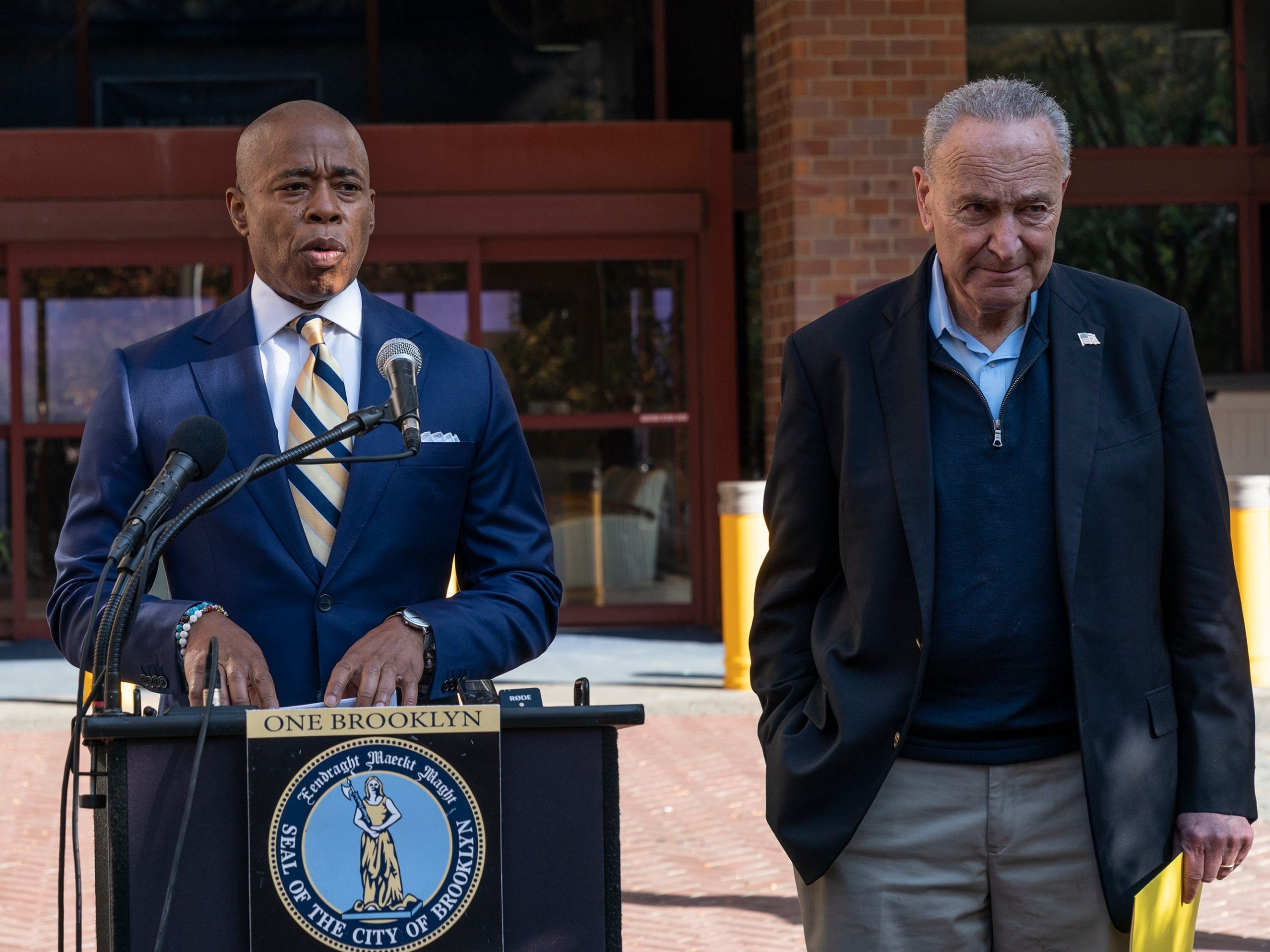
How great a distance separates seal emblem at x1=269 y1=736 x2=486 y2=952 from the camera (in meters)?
2.22

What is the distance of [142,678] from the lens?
105 inches

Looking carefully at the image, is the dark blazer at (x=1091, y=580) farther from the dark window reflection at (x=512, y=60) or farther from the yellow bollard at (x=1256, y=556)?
the dark window reflection at (x=512, y=60)

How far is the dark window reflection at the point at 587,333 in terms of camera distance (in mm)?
11492

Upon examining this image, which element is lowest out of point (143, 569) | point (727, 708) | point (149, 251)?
point (727, 708)

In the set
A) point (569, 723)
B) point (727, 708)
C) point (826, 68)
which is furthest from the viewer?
point (826, 68)

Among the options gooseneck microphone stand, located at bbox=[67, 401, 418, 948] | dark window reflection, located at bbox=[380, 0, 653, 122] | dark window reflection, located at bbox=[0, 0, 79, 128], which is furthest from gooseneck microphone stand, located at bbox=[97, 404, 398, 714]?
dark window reflection, located at bbox=[0, 0, 79, 128]

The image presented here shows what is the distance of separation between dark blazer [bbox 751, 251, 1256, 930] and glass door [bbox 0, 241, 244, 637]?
9054 mm

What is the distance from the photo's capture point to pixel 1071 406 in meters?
2.80

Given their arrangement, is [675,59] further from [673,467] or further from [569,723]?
[569,723]

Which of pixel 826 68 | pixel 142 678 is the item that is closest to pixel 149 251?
pixel 826 68

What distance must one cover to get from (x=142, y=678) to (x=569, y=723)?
0.82 meters

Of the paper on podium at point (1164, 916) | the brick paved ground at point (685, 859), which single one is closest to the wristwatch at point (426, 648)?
the paper on podium at point (1164, 916)

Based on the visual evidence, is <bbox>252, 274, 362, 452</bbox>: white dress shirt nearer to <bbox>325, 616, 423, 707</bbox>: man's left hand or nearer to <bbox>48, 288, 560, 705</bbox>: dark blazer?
<bbox>48, 288, 560, 705</bbox>: dark blazer

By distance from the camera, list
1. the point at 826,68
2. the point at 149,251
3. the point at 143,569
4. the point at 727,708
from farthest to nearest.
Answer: the point at 149,251 < the point at 826,68 < the point at 727,708 < the point at 143,569
